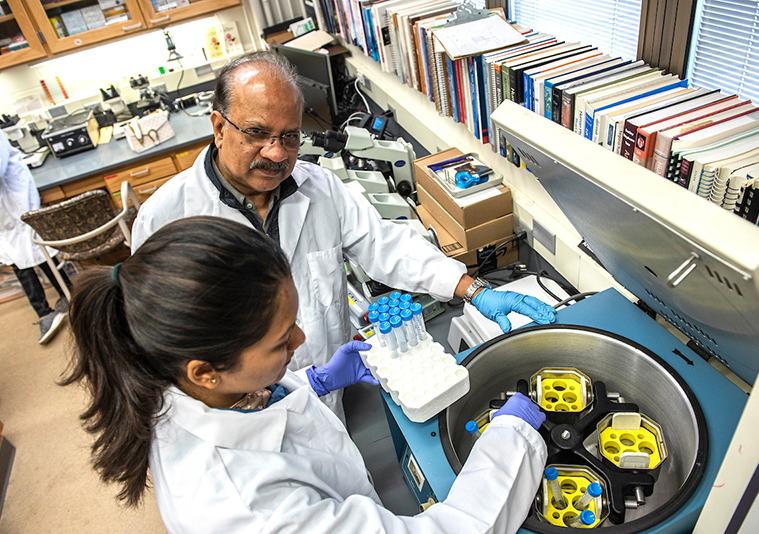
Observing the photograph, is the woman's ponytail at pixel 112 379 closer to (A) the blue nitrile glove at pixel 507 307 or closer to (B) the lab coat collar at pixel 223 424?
(B) the lab coat collar at pixel 223 424

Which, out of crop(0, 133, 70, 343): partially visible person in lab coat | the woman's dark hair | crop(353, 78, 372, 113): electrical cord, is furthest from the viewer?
crop(353, 78, 372, 113): electrical cord

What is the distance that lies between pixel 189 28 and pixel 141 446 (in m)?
4.13

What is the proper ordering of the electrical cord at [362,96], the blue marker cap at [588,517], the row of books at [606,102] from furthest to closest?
the electrical cord at [362,96], the row of books at [606,102], the blue marker cap at [588,517]

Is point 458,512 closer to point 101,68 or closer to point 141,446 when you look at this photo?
point 141,446

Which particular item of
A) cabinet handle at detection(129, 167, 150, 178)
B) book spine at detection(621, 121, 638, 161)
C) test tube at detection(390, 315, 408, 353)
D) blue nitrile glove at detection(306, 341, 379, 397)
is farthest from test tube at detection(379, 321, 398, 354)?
cabinet handle at detection(129, 167, 150, 178)

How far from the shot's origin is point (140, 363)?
28.9 inches

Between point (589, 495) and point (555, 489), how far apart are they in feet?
0.19

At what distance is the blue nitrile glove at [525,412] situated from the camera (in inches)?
35.3

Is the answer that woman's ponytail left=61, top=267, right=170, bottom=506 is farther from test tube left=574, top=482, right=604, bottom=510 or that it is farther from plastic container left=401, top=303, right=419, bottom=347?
test tube left=574, top=482, right=604, bottom=510

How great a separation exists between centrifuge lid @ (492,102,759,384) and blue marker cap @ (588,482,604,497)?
30 centimetres

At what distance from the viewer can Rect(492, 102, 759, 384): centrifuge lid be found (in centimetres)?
52

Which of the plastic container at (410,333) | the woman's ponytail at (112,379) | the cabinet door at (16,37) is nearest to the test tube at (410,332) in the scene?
the plastic container at (410,333)

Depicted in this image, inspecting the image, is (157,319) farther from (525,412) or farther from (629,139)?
(629,139)

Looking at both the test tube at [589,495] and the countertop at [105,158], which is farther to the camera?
the countertop at [105,158]
